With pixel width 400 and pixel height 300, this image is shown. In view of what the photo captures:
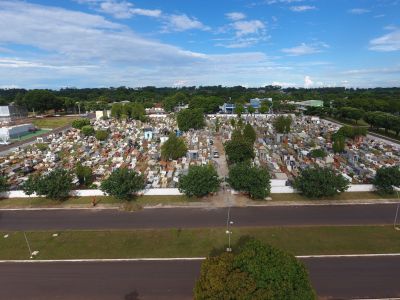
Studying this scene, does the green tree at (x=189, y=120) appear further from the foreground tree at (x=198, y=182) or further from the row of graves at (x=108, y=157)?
A: the foreground tree at (x=198, y=182)

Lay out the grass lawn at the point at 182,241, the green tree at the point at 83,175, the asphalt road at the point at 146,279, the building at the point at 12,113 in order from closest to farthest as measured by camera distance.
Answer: the asphalt road at the point at 146,279, the grass lawn at the point at 182,241, the green tree at the point at 83,175, the building at the point at 12,113

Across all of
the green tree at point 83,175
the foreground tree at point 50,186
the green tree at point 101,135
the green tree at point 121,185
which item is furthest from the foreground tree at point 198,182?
the green tree at point 101,135

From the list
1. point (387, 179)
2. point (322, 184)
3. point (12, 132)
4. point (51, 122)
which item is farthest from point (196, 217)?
point (51, 122)

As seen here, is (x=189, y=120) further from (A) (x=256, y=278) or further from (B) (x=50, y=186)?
(A) (x=256, y=278)

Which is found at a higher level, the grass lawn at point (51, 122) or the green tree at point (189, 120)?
the green tree at point (189, 120)

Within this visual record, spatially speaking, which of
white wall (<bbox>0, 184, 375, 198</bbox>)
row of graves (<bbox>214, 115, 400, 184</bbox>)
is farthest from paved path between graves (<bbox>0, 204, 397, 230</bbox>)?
row of graves (<bbox>214, 115, 400, 184</bbox>)

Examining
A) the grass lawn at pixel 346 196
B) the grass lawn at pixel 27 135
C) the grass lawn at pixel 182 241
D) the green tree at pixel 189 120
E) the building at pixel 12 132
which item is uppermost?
the green tree at pixel 189 120

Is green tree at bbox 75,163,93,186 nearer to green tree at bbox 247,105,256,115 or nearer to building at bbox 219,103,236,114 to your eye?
green tree at bbox 247,105,256,115
